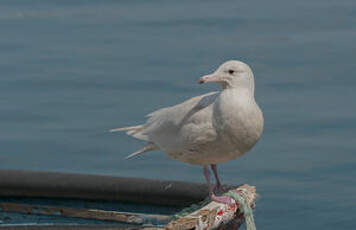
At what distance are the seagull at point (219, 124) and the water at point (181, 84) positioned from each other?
2311 mm

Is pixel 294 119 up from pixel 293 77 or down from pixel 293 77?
down

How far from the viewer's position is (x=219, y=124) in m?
5.71

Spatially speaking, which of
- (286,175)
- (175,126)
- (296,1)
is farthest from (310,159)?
(296,1)

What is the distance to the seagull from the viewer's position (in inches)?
225

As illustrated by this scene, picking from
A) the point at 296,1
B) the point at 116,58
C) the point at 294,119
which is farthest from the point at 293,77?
the point at 296,1

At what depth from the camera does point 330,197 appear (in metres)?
8.41

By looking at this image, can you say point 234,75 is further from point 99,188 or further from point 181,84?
point 181,84

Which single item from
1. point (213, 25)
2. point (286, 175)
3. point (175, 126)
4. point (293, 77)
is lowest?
point (175, 126)

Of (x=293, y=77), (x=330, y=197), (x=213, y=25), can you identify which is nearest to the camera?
(x=330, y=197)

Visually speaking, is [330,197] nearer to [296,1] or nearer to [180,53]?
[180,53]

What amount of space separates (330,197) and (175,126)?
2.79 m

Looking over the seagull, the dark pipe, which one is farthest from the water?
the seagull

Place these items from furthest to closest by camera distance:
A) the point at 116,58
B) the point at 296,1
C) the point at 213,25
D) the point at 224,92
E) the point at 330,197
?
1. the point at 296,1
2. the point at 213,25
3. the point at 116,58
4. the point at 330,197
5. the point at 224,92

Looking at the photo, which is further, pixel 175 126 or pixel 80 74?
pixel 80 74
